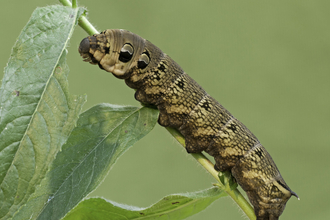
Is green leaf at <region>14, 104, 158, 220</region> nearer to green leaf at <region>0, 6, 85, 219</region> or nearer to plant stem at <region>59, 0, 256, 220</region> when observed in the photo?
green leaf at <region>0, 6, 85, 219</region>

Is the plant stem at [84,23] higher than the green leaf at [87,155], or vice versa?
the plant stem at [84,23]

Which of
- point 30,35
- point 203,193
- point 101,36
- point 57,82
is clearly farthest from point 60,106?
point 203,193

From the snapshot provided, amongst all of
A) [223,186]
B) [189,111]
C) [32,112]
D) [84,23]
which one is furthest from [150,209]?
[84,23]

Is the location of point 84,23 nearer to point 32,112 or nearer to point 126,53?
point 126,53

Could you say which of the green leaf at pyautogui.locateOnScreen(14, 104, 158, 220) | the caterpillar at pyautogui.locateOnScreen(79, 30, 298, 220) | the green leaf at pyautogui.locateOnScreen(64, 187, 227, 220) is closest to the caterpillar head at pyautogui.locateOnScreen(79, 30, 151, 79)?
the caterpillar at pyautogui.locateOnScreen(79, 30, 298, 220)

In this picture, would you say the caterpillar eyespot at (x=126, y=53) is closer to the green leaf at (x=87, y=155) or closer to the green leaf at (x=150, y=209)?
the green leaf at (x=87, y=155)

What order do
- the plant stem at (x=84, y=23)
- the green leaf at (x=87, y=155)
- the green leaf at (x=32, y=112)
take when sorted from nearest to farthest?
the green leaf at (x=32, y=112) → the green leaf at (x=87, y=155) → the plant stem at (x=84, y=23)

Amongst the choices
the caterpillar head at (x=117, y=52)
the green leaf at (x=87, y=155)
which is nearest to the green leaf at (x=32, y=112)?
the green leaf at (x=87, y=155)
